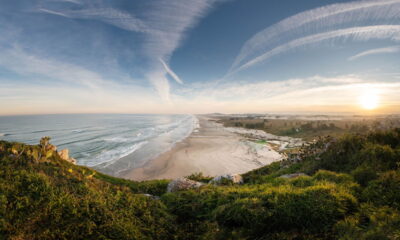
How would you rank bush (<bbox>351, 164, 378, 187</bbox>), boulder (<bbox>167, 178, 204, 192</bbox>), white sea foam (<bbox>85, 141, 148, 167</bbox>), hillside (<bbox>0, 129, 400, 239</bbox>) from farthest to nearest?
white sea foam (<bbox>85, 141, 148, 167</bbox>), boulder (<bbox>167, 178, 204, 192</bbox>), bush (<bbox>351, 164, 378, 187</bbox>), hillside (<bbox>0, 129, 400, 239</bbox>)

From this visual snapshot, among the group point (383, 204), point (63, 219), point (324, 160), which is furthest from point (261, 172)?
point (63, 219)

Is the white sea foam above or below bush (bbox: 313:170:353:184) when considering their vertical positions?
below

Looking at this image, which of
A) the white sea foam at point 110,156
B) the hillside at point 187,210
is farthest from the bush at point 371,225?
the white sea foam at point 110,156

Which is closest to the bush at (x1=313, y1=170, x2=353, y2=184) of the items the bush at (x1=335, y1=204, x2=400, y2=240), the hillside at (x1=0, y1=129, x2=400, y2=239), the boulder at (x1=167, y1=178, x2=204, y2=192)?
the hillside at (x1=0, y1=129, x2=400, y2=239)

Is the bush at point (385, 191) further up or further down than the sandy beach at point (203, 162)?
further up

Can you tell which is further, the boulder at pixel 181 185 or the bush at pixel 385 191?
the boulder at pixel 181 185

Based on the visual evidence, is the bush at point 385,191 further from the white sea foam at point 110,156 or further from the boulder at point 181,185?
the white sea foam at point 110,156

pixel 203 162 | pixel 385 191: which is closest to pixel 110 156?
pixel 203 162

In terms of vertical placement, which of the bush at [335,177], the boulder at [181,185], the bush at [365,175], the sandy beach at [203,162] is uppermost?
the bush at [365,175]

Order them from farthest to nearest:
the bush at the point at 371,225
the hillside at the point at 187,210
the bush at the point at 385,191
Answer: the bush at the point at 385,191 < the hillside at the point at 187,210 < the bush at the point at 371,225

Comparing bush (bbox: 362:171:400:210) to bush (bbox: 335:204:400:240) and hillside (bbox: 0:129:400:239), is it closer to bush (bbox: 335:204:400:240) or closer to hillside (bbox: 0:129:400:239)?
hillside (bbox: 0:129:400:239)

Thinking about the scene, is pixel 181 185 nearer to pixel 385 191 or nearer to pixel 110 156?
pixel 385 191
